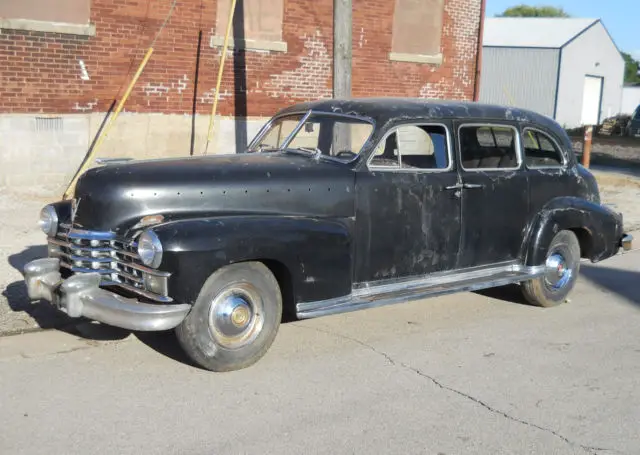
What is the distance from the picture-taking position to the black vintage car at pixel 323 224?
15.6 ft

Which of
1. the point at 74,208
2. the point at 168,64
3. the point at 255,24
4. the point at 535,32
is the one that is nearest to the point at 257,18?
the point at 255,24

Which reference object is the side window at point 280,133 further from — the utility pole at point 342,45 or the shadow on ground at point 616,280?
the shadow on ground at point 616,280

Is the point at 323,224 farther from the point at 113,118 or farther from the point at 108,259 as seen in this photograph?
the point at 113,118

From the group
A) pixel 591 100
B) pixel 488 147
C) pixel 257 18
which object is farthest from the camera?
pixel 591 100

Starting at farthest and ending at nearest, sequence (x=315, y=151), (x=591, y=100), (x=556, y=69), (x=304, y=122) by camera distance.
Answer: (x=591, y=100) < (x=556, y=69) < (x=304, y=122) < (x=315, y=151)

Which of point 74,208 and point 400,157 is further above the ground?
Result: point 400,157

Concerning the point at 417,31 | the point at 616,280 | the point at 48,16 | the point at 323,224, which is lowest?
the point at 616,280

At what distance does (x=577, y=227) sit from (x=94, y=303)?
4.57 meters

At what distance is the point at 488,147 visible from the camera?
6656 mm

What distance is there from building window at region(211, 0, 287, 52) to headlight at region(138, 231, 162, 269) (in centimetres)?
880

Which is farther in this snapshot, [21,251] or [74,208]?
[21,251]

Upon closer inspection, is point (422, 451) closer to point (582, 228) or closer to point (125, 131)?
point (582, 228)

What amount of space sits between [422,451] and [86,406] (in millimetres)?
2020

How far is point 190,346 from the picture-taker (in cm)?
481
